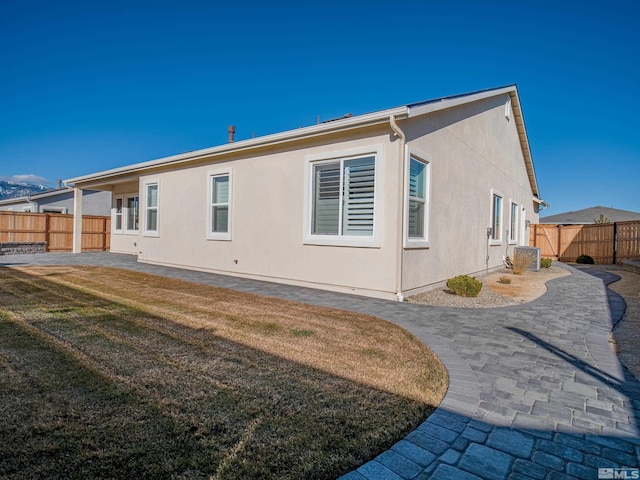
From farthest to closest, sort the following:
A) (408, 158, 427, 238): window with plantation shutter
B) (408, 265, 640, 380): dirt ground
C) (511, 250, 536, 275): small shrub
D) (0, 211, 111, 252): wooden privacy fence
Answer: (0, 211, 111, 252): wooden privacy fence → (511, 250, 536, 275): small shrub → (408, 158, 427, 238): window with plantation shutter → (408, 265, 640, 380): dirt ground

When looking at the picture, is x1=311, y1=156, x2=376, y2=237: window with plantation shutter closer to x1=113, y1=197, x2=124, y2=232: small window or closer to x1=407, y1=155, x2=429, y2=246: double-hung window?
x1=407, y1=155, x2=429, y2=246: double-hung window

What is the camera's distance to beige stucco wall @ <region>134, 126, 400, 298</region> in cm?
675

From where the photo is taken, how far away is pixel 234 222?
9.48 metres

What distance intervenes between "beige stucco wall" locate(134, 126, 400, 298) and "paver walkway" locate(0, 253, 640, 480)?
190 centimetres

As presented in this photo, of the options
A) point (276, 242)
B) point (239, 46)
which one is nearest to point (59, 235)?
point (239, 46)

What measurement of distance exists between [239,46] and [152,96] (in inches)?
217

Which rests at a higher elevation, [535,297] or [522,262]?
[522,262]

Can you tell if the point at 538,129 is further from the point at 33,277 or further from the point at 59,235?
the point at 59,235

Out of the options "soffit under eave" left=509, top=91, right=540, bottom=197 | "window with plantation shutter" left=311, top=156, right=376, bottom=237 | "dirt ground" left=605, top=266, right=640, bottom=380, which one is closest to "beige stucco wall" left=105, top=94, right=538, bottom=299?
"window with plantation shutter" left=311, top=156, right=376, bottom=237

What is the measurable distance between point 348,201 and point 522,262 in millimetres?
7845

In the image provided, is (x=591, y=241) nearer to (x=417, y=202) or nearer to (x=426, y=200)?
(x=426, y=200)

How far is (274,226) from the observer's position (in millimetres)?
8531

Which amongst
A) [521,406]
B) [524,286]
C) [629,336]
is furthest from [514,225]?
[521,406]

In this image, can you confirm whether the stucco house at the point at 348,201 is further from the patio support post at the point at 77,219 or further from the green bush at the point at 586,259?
the green bush at the point at 586,259
